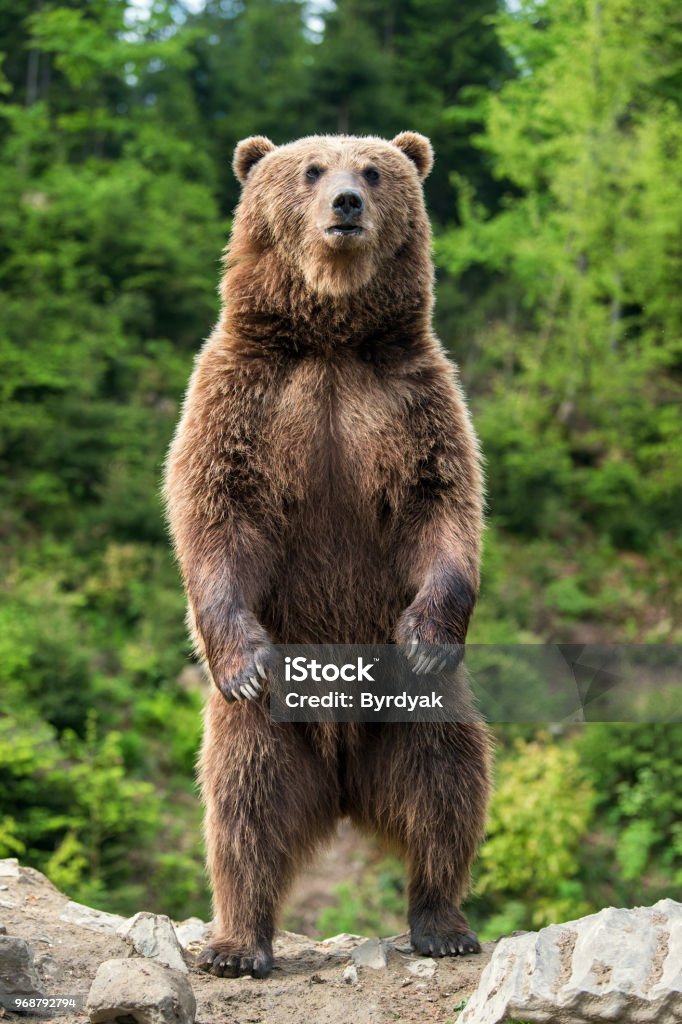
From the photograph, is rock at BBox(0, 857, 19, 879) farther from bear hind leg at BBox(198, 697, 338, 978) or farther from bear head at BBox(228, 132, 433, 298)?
bear head at BBox(228, 132, 433, 298)

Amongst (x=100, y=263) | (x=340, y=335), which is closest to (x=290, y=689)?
(x=340, y=335)

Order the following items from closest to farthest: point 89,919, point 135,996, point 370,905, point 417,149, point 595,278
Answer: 1. point 135,996
2. point 89,919
3. point 417,149
4. point 370,905
5. point 595,278

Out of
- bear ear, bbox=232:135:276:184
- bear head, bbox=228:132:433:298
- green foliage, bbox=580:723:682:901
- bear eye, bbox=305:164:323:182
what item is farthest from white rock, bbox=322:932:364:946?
green foliage, bbox=580:723:682:901

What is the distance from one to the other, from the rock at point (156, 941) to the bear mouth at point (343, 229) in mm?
2432

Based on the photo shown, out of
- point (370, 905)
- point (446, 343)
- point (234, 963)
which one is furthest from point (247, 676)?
point (446, 343)

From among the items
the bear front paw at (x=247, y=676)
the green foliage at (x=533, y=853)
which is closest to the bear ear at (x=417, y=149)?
the bear front paw at (x=247, y=676)

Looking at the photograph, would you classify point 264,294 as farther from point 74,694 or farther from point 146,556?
point 146,556

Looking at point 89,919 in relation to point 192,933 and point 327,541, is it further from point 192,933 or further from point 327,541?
point 327,541

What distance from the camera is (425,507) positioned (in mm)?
4359

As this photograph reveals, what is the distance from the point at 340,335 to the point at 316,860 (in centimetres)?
201

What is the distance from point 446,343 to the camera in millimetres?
23453

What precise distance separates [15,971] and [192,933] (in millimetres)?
1482

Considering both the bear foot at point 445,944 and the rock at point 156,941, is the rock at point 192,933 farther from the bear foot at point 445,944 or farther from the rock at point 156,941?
the bear foot at point 445,944

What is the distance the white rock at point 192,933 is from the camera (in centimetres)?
492
